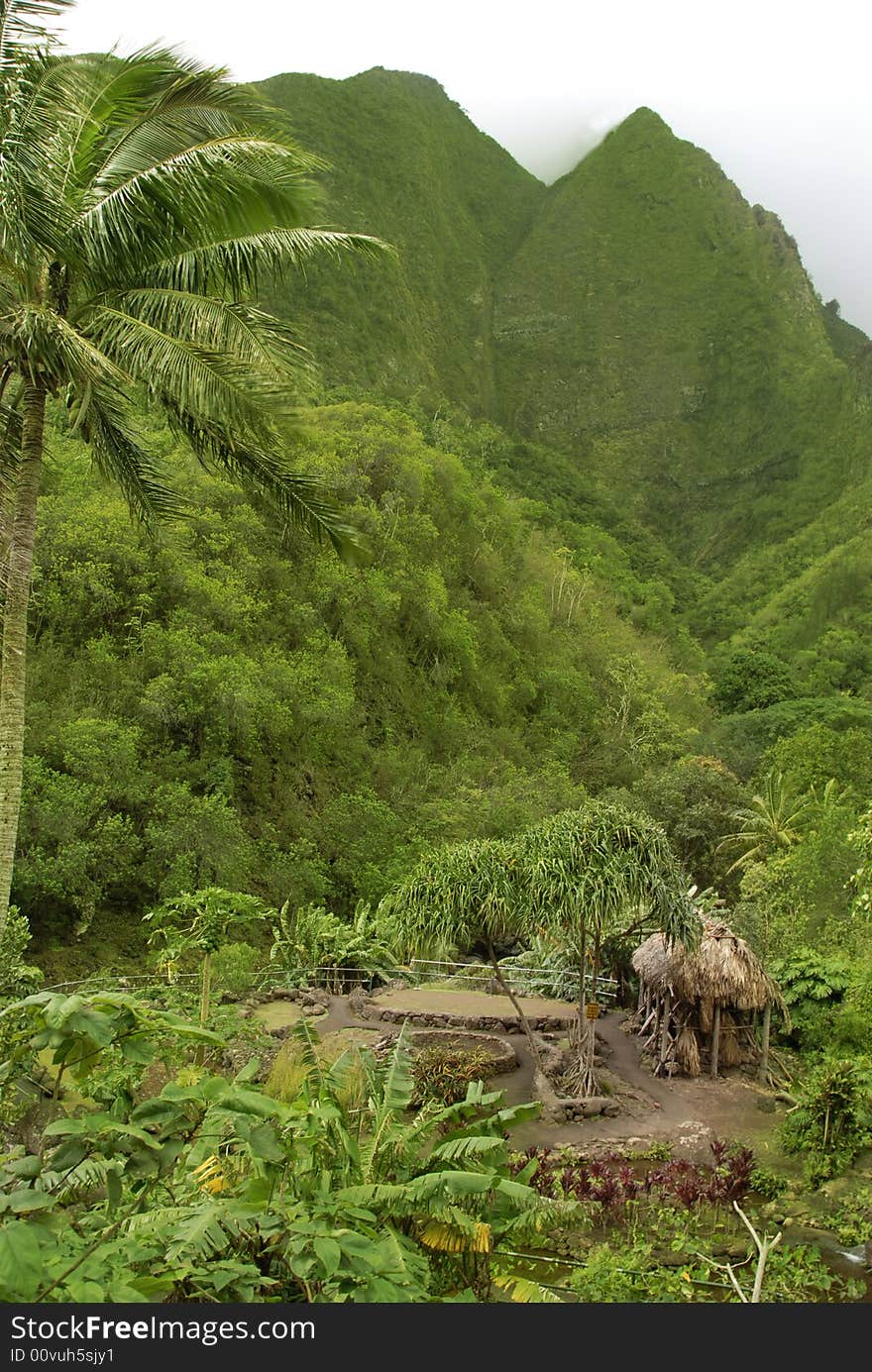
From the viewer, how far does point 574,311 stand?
94.9 m

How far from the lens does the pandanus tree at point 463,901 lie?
10734 millimetres

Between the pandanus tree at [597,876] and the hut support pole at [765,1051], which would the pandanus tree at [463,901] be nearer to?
the pandanus tree at [597,876]

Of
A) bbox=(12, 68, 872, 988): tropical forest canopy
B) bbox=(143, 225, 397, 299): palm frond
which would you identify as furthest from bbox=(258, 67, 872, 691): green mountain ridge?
bbox=(143, 225, 397, 299): palm frond

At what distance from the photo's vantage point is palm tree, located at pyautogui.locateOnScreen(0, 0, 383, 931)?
5.77 metres

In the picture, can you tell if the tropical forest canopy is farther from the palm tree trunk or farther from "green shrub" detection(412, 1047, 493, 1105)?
"green shrub" detection(412, 1047, 493, 1105)

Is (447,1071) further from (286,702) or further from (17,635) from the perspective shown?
(286,702)

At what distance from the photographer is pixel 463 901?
10.8m

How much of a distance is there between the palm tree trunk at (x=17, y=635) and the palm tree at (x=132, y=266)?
0.01 m

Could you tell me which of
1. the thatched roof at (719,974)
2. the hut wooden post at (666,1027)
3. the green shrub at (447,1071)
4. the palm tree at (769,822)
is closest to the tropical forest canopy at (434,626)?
the palm tree at (769,822)

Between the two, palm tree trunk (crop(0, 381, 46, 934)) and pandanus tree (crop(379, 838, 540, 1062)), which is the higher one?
palm tree trunk (crop(0, 381, 46, 934))

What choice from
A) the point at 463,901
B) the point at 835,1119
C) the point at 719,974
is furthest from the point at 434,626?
the point at 835,1119

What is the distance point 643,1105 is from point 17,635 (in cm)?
896

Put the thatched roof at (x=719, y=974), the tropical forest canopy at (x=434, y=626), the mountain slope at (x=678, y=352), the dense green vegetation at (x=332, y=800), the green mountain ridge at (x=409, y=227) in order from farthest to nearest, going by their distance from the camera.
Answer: the mountain slope at (x=678, y=352) < the green mountain ridge at (x=409, y=227) < the tropical forest canopy at (x=434, y=626) < the thatched roof at (x=719, y=974) < the dense green vegetation at (x=332, y=800)

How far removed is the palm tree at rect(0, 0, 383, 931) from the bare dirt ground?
6.05 metres
